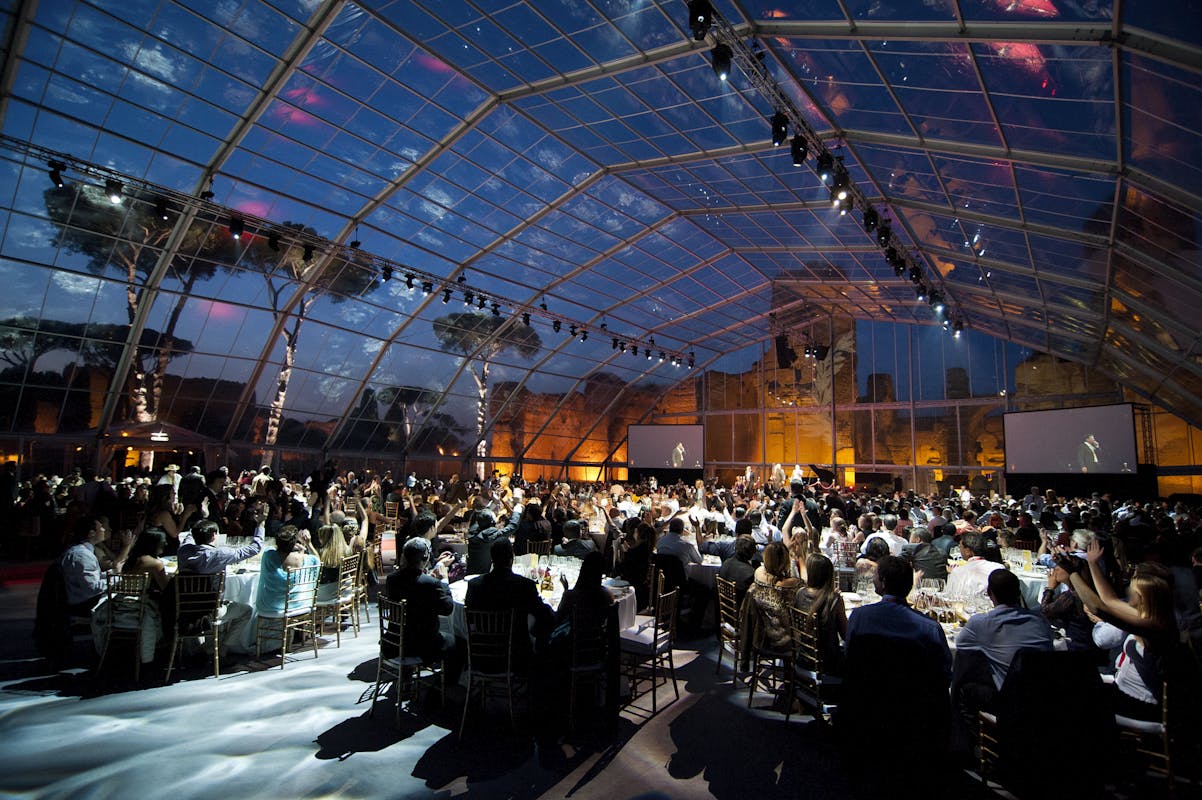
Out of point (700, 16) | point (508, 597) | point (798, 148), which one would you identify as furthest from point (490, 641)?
point (798, 148)

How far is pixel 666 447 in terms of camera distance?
2650 centimetres

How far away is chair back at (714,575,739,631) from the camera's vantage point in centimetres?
560

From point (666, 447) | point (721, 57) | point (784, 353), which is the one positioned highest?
point (721, 57)

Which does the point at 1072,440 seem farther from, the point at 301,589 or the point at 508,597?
the point at 301,589

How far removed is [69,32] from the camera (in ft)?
28.7

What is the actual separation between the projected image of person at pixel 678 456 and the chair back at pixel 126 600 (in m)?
22.1

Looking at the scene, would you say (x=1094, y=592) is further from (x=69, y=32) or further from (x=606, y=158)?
(x=69, y=32)

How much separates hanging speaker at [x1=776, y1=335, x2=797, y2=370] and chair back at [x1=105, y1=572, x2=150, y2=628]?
69.8 ft

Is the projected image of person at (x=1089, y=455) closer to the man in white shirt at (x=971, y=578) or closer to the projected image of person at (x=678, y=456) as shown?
the projected image of person at (x=678, y=456)

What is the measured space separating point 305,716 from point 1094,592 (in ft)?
18.7

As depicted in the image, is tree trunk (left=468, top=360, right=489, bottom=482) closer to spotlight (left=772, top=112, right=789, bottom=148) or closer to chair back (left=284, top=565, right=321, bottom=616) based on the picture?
spotlight (left=772, top=112, right=789, bottom=148)

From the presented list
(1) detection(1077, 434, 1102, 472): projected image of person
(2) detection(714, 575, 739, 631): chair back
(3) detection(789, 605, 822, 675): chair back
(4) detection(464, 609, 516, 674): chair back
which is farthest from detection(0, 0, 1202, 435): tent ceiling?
(4) detection(464, 609, 516, 674): chair back

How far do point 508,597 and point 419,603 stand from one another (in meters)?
0.80

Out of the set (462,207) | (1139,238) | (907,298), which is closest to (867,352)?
(907,298)
